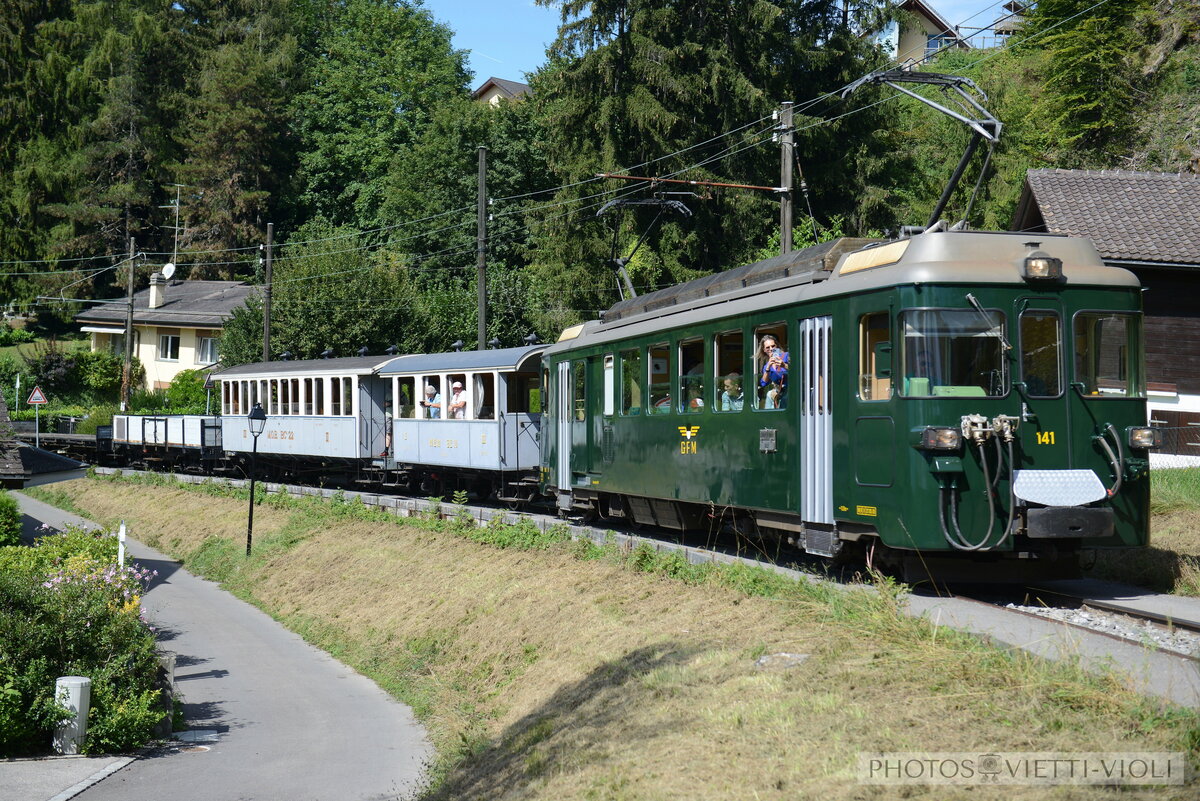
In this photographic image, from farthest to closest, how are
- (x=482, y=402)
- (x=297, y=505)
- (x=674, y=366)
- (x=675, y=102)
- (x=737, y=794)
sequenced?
(x=675, y=102), (x=297, y=505), (x=482, y=402), (x=674, y=366), (x=737, y=794)

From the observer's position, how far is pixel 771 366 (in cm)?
1263

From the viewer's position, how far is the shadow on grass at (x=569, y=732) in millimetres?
9391

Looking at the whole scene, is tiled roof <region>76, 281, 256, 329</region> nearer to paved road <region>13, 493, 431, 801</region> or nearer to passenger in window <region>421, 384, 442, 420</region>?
passenger in window <region>421, 384, 442, 420</region>

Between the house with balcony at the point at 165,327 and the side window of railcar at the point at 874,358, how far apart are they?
182 ft

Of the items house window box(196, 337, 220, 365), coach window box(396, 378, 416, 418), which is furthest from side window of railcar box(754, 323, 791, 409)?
house window box(196, 337, 220, 365)

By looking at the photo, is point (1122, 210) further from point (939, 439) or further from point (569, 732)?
point (569, 732)

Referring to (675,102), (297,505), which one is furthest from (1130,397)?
(675,102)

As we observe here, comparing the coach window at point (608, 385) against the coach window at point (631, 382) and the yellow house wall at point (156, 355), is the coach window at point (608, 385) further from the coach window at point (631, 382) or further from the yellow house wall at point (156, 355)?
the yellow house wall at point (156, 355)

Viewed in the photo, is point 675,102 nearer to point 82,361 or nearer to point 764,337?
point 764,337

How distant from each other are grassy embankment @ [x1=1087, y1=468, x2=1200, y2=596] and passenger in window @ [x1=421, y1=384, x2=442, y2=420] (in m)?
13.2

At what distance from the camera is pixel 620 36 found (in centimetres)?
3809

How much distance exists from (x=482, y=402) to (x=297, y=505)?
8207 millimetres

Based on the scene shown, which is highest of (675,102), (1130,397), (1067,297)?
(675,102)

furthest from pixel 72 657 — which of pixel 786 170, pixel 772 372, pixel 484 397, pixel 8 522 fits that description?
pixel 786 170
